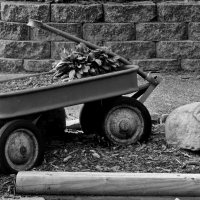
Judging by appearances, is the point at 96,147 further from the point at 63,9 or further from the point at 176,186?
the point at 63,9

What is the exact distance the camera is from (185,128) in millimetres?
4789

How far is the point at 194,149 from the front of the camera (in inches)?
186

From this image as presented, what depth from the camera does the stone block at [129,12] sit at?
8037 millimetres

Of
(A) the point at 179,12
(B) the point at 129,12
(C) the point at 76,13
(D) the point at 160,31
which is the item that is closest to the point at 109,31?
(B) the point at 129,12

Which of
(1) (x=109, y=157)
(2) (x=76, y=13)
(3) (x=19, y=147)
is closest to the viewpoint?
(3) (x=19, y=147)

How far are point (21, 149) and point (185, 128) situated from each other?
1322 mm

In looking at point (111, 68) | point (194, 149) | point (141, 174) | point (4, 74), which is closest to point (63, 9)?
point (4, 74)

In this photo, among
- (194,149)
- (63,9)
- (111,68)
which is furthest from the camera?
(63,9)

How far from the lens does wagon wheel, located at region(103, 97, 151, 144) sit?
5.00 metres

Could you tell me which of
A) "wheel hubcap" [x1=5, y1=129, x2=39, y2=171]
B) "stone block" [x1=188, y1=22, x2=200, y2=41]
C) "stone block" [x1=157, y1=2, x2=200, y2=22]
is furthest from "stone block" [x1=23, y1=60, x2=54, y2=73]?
"wheel hubcap" [x1=5, y1=129, x2=39, y2=171]

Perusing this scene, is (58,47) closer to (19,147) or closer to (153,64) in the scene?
(153,64)

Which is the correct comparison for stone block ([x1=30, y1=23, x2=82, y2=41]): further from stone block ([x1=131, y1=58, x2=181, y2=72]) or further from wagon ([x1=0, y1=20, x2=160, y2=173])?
wagon ([x1=0, y1=20, x2=160, y2=173])

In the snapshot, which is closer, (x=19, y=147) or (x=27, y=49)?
(x=19, y=147)

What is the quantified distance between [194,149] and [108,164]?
2.31ft
